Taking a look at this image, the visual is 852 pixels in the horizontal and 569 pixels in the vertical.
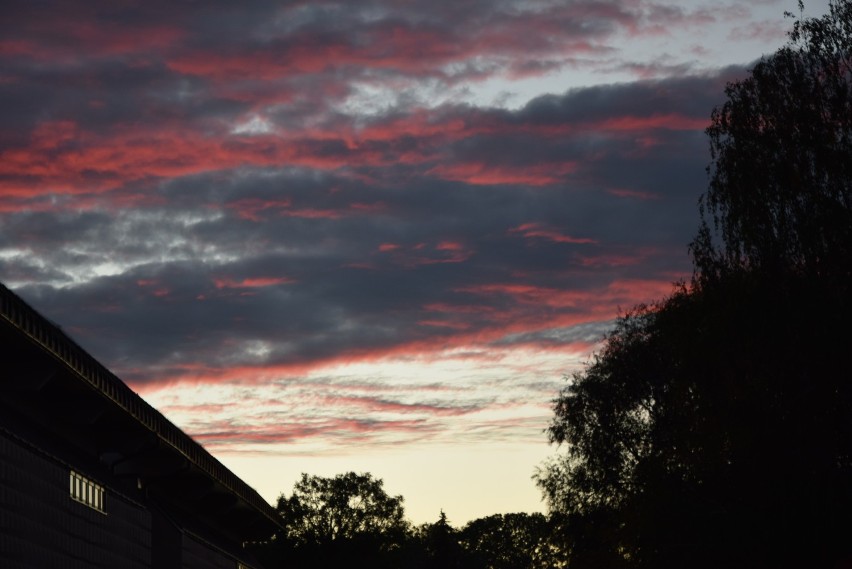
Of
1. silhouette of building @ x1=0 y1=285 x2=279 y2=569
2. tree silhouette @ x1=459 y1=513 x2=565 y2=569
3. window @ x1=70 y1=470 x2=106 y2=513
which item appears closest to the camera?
silhouette of building @ x1=0 y1=285 x2=279 y2=569

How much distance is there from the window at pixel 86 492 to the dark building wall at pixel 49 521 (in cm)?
17

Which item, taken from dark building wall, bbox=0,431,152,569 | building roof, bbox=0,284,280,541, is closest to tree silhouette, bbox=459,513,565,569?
Result: building roof, bbox=0,284,280,541

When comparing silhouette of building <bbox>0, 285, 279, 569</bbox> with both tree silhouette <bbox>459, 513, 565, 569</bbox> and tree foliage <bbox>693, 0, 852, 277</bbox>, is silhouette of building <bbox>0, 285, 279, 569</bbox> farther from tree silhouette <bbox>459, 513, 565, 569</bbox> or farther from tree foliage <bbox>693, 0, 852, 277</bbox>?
tree silhouette <bbox>459, 513, 565, 569</bbox>

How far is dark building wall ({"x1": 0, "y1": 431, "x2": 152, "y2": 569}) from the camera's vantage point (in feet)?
88.3

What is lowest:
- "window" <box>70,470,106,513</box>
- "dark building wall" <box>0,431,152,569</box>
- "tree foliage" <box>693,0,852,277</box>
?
"dark building wall" <box>0,431,152,569</box>

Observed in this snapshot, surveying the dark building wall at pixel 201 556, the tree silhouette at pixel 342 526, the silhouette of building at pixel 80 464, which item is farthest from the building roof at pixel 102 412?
the tree silhouette at pixel 342 526

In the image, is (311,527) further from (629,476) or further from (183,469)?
(183,469)

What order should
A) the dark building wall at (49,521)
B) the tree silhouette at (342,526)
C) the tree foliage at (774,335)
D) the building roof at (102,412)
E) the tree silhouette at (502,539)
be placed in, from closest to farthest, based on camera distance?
the dark building wall at (49,521) → the building roof at (102,412) → the tree foliage at (774,335) → the tree silhouette at (342,526) → the tree silhouette at (502,539)

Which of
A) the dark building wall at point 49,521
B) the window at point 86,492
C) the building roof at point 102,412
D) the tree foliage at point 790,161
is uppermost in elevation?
the tree foliage at point 790,161

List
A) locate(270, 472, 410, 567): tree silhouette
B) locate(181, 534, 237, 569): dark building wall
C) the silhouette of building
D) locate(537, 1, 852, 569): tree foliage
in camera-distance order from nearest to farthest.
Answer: the silhouette of building → locate(537, 1, 852, 569): tree foliage → locate(181, 534, 237, 569): dark building wall → locate(270, 472, 410, 567): tree silhouette

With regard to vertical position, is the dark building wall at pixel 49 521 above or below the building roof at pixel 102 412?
below

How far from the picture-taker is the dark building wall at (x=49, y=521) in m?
26.9

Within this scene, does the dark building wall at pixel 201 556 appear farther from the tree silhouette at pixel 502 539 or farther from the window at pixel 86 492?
the tree silhouette at pixel 502 539

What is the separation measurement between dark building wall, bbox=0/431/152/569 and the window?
167mm
